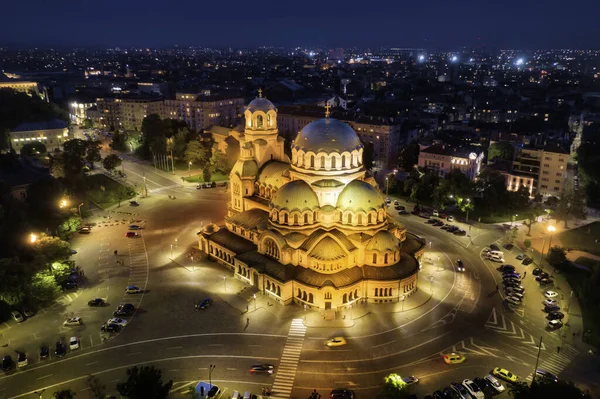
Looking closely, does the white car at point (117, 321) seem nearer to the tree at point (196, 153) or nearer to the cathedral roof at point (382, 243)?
the cathedral roof at point (382, 243)

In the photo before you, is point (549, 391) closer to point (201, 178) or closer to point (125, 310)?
point (125, 310)

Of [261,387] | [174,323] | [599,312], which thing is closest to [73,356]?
[174,323]

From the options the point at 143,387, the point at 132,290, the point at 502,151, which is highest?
the point at 502,151

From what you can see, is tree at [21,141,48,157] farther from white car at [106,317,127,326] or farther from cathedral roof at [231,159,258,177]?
white car at [106,317,127,326]

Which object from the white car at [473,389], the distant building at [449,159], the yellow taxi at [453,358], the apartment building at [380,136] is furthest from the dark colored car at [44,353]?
the apartment building at [380,136]

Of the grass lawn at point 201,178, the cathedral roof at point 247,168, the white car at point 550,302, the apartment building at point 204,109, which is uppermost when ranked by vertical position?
the apartment building at point 204,109

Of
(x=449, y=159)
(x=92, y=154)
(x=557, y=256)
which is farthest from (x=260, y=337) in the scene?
(x=92, y=154)

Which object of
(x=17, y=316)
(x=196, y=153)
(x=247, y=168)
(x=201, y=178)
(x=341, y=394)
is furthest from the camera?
(x=196, y=153)
